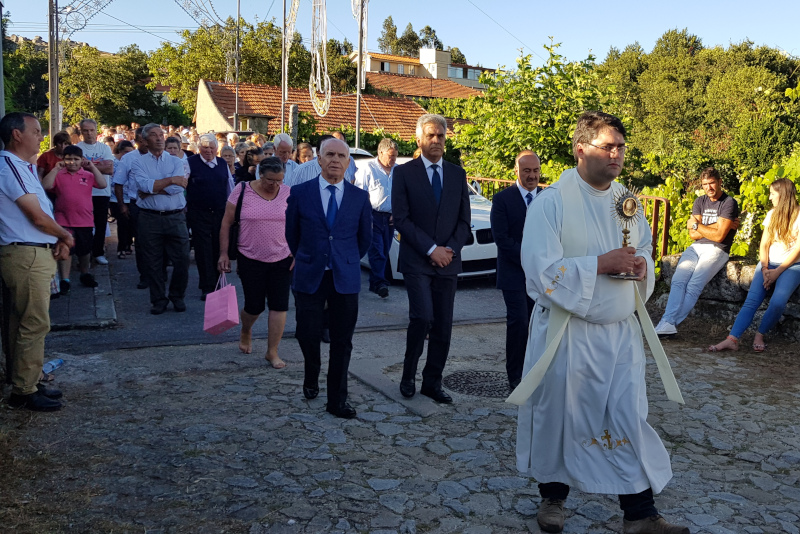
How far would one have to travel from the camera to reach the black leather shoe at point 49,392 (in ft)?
18.7

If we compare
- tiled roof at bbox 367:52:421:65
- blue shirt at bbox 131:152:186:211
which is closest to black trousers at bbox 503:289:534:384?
blue shirt at bbox 131:152:186:211

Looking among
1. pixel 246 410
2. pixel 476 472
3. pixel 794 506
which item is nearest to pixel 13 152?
pixel 246 410

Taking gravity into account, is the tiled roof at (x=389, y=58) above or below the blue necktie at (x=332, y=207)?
above

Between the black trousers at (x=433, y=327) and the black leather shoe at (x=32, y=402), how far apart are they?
8.17ft

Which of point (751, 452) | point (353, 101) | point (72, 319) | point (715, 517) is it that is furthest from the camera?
point (353, 101)

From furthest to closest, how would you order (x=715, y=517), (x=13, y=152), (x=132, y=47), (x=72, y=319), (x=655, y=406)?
(x=132, y=47), (x=72, y=319), (x=655, y=406), (x=13, y=152), (x=715, y=517)

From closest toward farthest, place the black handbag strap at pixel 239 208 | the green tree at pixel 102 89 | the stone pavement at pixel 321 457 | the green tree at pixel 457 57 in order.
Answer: the stone pavement at pixel 321 457, the black handbag strap at pixel 239 208, the green tree at pixel 102 89, the green tree at pixel 457 57

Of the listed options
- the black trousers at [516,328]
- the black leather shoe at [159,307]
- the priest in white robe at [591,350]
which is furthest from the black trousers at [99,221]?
the priest in white robe at [591,350]

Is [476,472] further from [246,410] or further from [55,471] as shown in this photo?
[55,471]

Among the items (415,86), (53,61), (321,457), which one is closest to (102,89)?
(415,86)

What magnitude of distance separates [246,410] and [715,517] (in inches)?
123

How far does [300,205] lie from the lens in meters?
5.85

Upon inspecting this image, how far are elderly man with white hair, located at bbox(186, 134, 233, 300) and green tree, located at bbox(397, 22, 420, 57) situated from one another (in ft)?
418

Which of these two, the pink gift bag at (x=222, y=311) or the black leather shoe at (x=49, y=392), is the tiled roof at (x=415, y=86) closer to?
the pink gift bag at (x=222, y=311)
